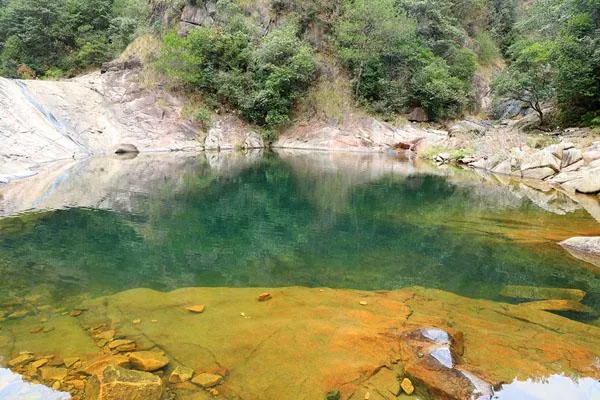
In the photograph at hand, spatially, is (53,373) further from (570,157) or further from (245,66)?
(245,66)

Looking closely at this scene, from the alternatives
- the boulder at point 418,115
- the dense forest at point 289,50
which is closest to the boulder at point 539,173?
the dense forest at point 289,50

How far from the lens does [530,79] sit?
29953 millimetres

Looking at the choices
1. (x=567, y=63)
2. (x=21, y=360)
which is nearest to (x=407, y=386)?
(x=21, y=360)

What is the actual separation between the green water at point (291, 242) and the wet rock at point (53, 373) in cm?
243

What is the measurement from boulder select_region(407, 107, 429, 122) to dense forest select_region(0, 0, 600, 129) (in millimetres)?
587

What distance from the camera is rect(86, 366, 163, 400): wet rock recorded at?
4.20 metres

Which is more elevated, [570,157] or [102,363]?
[570,157]

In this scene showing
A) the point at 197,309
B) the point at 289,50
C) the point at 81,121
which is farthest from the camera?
the point at 289,50

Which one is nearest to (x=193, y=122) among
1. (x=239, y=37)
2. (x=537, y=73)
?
(x=239, y=37)

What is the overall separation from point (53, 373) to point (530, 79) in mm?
33646

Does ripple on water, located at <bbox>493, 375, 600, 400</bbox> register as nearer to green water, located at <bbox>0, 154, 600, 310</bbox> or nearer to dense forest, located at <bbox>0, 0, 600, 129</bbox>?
green water, located at <bbox>0, 154, 600, 310</bbox>

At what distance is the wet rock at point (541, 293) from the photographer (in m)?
7.59

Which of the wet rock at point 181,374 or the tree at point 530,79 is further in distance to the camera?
the tree at point 530,79

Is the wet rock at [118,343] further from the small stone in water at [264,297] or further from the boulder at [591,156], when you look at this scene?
the boulder at [591,156]
